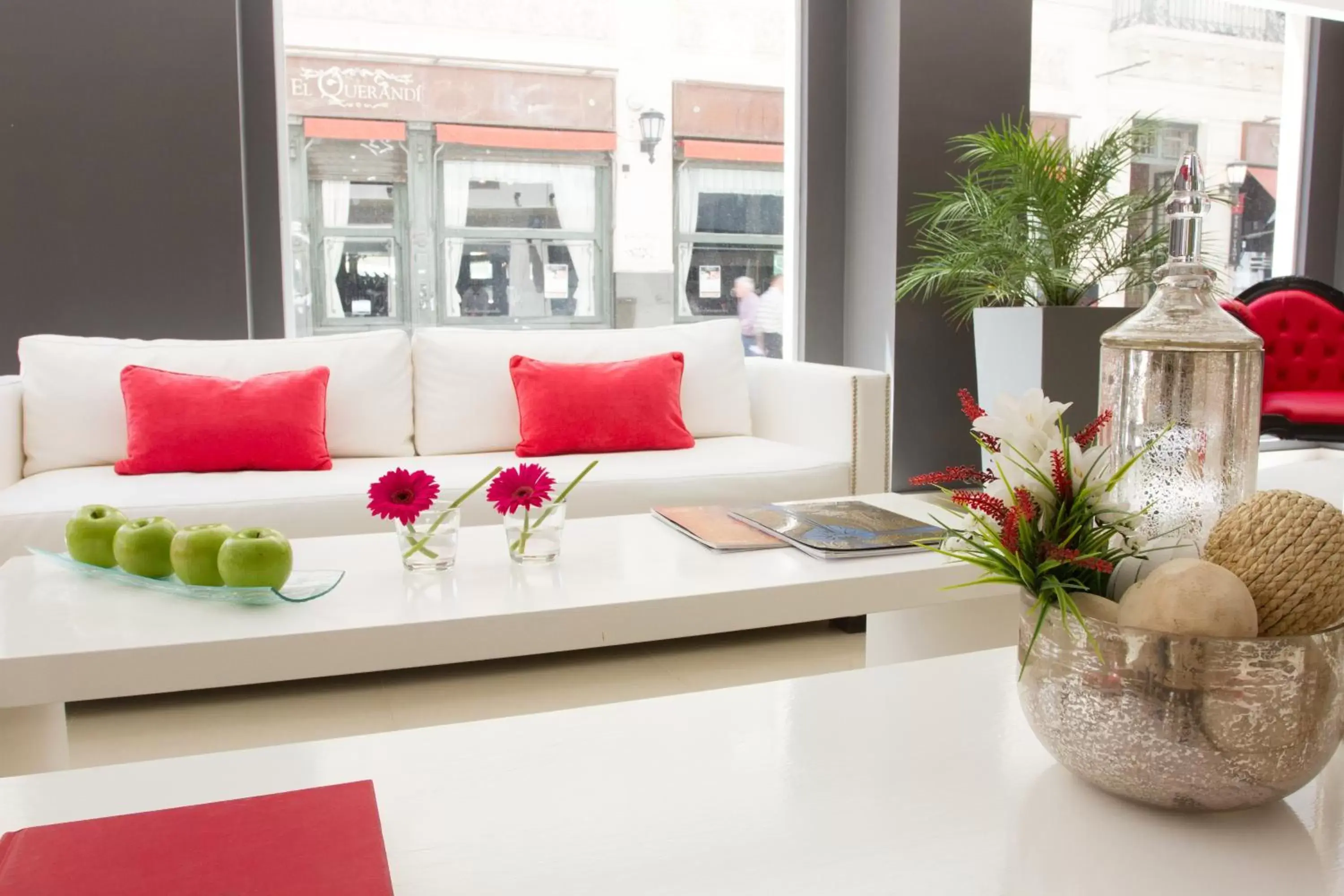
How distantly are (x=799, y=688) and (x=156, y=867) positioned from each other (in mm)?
599

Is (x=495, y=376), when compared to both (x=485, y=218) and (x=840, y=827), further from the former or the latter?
(x=840, y=827)

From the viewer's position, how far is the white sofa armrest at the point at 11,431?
272 centimetres

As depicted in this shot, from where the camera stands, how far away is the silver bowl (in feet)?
2.28

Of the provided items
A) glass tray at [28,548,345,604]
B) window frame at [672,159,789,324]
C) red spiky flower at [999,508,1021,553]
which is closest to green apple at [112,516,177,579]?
glass tray at [28,548,345,604]

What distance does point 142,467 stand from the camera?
9.01 feet

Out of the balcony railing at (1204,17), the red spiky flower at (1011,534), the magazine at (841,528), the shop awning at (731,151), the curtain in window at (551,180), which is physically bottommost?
the magazine at (841,528)

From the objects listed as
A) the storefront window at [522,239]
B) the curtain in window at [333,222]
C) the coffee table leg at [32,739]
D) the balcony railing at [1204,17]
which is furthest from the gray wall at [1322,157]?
the coffee table leg at [32,739]

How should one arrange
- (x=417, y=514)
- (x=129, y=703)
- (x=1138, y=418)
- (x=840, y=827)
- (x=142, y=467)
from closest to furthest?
(x=840, y=827), (x=1138, y=418), (x=417, y=514), (x=129, y=703), (x=142, y=467)

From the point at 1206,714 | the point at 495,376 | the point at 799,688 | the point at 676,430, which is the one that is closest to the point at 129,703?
the point at 495,376

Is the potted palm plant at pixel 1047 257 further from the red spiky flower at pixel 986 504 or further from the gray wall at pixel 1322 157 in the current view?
the red spiky flower at pixel 986 504

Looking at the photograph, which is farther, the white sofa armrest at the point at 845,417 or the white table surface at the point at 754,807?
the white sofa armrest at the point at 845,417

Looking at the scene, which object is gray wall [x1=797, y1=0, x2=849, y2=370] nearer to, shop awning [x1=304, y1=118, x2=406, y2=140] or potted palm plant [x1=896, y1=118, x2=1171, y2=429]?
potted palm plant [x1=896, y1=118, x2=1171, y2=429]

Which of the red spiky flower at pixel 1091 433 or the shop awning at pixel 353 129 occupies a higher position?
the shop awning at pixel 353 129

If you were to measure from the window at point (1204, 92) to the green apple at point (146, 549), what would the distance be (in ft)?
14.4
